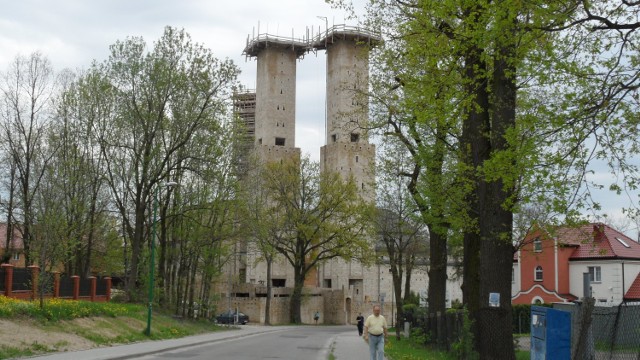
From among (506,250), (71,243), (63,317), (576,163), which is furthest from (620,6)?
(71,243)

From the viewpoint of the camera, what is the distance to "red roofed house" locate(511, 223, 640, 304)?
49156 mm

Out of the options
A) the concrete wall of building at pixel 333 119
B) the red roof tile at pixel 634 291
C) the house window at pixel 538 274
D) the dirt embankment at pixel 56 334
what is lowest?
the dirt embankment at pixel 56 334

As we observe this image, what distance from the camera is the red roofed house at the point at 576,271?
49.2 metres

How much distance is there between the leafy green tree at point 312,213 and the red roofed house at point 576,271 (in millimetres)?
14875

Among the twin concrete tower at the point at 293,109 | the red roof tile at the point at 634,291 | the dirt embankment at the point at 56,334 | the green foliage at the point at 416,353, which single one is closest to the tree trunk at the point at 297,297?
the twin concrete tower at the point at 293,109

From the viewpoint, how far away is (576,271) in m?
52.3

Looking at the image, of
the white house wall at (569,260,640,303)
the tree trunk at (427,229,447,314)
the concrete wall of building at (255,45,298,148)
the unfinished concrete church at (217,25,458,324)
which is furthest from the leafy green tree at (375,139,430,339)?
→ the concrete wall of building at (255,45,298,148)

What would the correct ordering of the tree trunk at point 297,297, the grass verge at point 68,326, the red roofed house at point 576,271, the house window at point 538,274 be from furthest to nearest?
1. the tree trunk at point 297,297
2. the house window at point 538,274
3. the red roofed house at point 576,271
4. the grass verge at point 68,326

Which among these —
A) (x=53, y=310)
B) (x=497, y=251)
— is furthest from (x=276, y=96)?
(x=497, y=251)

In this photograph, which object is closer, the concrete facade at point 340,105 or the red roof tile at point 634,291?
Answer: the red roof tile at point 634,291

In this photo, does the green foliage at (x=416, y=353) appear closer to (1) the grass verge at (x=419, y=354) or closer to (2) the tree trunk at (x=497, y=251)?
(1) the grass verge at (x=419, y=354)

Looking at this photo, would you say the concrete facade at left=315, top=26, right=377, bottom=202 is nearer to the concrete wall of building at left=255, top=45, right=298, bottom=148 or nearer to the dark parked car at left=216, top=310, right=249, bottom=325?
the concrete wall of building at left=255, top=45, right=298, bottom=148

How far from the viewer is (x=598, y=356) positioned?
16484 millimetres

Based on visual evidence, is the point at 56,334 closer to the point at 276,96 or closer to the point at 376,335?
the point at 376,335
